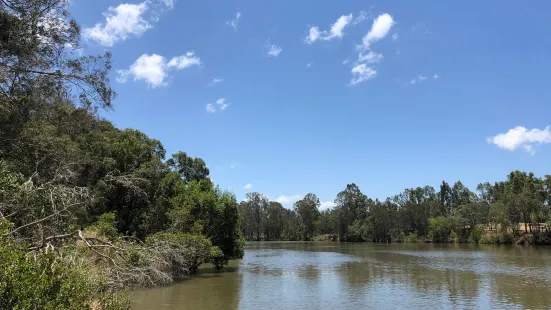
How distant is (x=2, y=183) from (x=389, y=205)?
112m

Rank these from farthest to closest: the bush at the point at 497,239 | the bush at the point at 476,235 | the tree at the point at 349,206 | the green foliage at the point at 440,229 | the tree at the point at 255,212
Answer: the tree at the point at 255,212 → the tree at the point at 349,206 → the green foliage at the point at 440,229 → the bush at the point at 476,235 → the bush at the point at 497,239

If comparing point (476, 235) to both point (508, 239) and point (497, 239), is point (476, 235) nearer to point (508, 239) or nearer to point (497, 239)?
point (497, 239)

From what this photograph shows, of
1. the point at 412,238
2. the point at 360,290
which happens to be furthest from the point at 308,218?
the point at 360,290

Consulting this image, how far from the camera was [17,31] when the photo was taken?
12586 mm

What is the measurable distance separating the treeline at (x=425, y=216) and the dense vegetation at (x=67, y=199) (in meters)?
63.8

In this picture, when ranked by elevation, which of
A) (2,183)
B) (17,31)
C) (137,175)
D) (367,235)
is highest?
(17,31)

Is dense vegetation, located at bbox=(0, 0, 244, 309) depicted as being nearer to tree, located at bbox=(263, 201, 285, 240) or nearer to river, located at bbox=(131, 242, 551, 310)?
river, located at bbox=(131, 242, 551, 310)

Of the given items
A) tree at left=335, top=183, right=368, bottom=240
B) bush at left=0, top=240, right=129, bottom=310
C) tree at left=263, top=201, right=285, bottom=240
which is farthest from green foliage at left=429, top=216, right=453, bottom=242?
bush at left=0, top=240, right=129, bottom=310

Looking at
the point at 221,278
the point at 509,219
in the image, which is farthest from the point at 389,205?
the point at 221,278

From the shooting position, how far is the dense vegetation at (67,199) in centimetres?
840

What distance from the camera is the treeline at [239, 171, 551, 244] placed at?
7869 cm

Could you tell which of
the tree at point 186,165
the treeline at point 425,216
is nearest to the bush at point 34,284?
the tree at point 186,165

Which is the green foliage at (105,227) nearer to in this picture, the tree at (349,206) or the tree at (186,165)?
the tree at (186,165)

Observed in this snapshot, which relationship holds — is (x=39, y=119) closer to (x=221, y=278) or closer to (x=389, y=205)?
(x=221, y=278)
